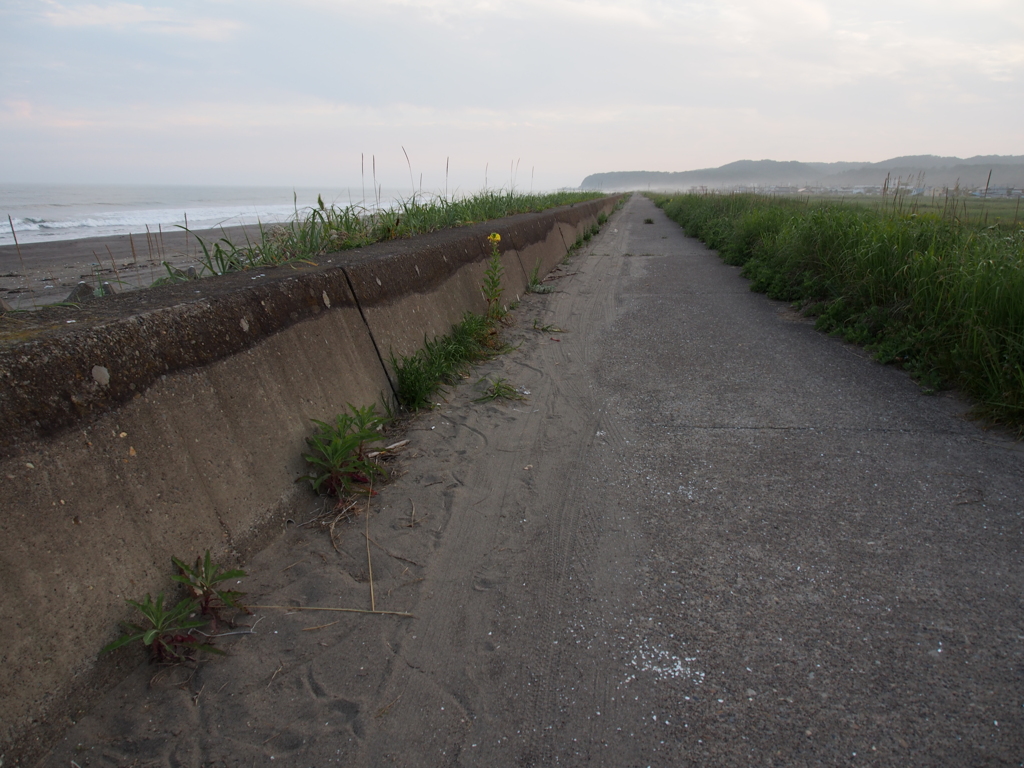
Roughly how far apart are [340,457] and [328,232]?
110 inches

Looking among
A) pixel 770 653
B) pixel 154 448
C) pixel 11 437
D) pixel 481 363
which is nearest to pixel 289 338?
pixel 154 448

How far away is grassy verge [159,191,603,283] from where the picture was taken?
11.7ft

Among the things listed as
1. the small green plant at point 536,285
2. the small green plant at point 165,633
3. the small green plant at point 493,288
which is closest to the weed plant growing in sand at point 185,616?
the small green plant at point 165,633

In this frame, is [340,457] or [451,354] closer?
[340,457]

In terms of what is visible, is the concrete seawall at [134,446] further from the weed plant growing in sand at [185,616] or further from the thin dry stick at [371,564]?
the thin dry stick at [371,564]

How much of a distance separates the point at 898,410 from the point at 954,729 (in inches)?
92.4

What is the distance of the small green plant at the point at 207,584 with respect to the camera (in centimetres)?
176

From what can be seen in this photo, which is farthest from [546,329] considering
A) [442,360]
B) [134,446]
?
Result: [134,446]

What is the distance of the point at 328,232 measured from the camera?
15.2 ft

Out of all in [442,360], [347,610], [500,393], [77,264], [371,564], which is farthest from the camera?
[77,264]

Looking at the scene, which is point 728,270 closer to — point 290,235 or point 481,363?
point 481,363

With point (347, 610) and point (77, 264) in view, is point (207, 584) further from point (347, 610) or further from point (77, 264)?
point (77, 264)

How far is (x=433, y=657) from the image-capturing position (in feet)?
5.58

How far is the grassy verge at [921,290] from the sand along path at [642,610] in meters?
0.31
